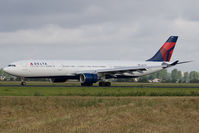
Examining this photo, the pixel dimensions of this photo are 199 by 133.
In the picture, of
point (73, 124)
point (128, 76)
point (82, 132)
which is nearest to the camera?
point (82, 132)

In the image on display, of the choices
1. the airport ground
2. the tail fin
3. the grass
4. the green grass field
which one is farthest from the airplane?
the grass

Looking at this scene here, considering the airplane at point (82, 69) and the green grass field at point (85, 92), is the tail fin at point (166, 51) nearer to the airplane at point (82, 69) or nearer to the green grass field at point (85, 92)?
the airplane at point (82, 69)

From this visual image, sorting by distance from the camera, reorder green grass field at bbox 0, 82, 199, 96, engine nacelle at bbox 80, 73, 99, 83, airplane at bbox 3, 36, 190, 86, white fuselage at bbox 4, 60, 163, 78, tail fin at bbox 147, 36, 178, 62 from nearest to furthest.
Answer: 1. green grass field at bbox 0, 82, 199, 96
2. white fuselage at bbox 4, 60, 163, 78
3. airplane at bbox 3, 36, 190, 86
4. engine nacelle at bbox 80, 73, 99, 83
5. tail fin at bbox 147, 36, 178, 62

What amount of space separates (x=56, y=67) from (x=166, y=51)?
26.8 m

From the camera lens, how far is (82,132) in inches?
1113

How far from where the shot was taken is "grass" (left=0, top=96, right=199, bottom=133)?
30.0 meters

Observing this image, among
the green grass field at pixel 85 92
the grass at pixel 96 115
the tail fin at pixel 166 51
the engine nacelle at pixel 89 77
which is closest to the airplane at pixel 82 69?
the engine nacelle at pixel 89 77

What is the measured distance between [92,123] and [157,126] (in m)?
5.30

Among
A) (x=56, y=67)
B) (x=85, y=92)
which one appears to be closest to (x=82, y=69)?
(x=56, y=67)

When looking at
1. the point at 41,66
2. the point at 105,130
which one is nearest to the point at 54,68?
the point at 41,66

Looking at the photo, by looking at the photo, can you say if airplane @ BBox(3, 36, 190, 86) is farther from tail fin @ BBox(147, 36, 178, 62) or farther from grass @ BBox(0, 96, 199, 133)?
grass @ BBox(0, 96, 199, 133)

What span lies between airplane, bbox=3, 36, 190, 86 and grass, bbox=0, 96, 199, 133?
27326 millimetres

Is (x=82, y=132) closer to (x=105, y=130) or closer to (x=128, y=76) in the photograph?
(x=105, y=130)

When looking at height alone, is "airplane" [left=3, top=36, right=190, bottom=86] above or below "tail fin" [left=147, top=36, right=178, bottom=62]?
below
